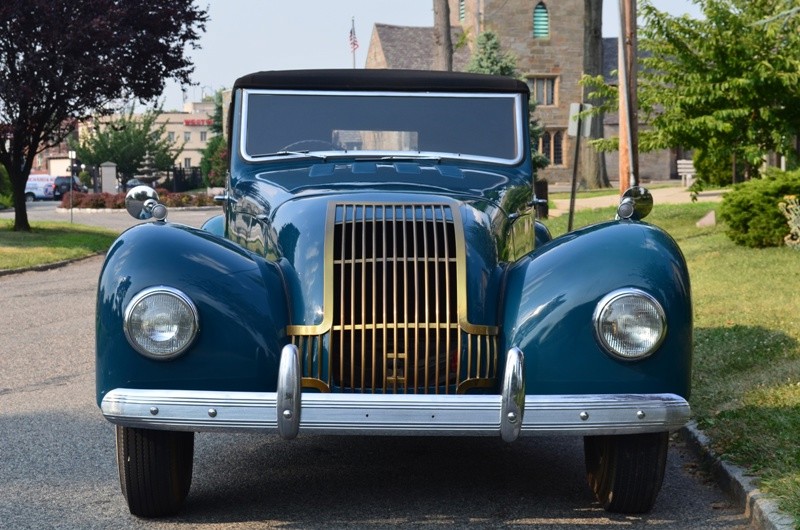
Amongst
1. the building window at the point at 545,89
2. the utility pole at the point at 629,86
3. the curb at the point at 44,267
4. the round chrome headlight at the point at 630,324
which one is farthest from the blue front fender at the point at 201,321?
the building window at the point at 545,89

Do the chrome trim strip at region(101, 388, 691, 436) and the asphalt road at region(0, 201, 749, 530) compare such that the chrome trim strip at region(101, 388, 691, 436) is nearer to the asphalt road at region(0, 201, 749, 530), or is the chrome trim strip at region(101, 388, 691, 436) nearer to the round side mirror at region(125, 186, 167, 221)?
the asphalt road at region(0, 201, 749, 530)

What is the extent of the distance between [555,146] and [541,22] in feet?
19.9

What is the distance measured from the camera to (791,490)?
17.0 ft

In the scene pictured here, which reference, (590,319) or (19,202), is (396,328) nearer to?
(590,319)

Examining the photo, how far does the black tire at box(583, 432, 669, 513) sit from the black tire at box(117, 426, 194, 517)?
5.83 ft

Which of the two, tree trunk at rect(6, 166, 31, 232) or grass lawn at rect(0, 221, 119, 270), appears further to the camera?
tree trunk at rect(6, 166, 31, 232)

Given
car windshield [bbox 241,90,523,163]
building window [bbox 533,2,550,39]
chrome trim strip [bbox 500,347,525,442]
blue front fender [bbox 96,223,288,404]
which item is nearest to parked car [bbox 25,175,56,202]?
building window [bbox 533,2,550,39]

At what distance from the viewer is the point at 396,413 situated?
4496 millimetres

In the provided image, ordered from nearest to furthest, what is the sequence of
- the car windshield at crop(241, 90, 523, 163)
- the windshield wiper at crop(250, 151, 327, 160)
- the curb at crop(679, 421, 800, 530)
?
the curb at crop(679, 421, 800, 530), the windshield wiper at crop(250, 151, 327, 160), the car windshield at crop(241, 90, 523, 163)

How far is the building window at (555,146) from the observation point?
61250mm

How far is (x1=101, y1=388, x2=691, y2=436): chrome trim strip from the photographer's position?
14.8ft

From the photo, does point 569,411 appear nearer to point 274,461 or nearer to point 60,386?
point 274,461

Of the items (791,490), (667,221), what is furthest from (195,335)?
(667,221)

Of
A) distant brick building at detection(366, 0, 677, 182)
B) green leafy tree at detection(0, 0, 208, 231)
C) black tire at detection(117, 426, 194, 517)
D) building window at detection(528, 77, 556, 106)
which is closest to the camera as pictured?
black tire at detection(117, 426, 194, 517)
